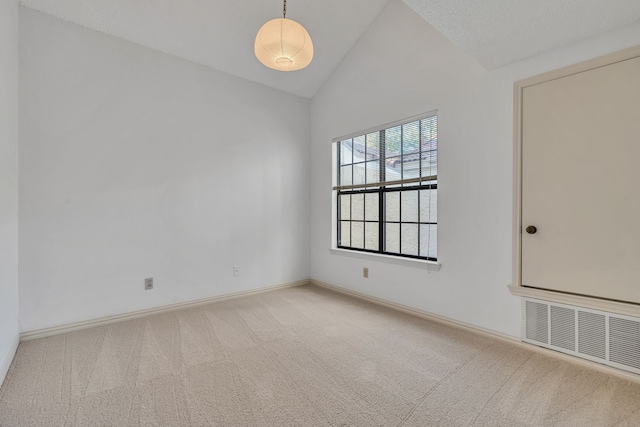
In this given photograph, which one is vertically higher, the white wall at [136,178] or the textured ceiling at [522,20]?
the textured ceiling at [522,20]

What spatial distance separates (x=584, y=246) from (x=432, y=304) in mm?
1304

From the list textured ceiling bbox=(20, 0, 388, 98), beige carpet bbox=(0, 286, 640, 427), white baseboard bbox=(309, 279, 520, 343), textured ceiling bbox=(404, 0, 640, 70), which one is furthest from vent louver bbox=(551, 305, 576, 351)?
textured ceiling bbox=(20, 0, 388, 98)

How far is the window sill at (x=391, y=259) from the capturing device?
287cm

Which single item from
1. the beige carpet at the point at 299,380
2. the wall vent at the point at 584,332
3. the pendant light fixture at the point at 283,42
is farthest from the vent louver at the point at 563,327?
the pendant light fixture at the point at 283,42

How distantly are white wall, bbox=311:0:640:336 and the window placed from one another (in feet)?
0.50

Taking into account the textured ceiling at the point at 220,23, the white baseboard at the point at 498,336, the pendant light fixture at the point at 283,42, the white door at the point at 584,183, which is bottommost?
the white baseboard at the point at 498,336

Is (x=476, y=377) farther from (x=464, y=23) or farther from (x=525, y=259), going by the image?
(x=464, y=23)

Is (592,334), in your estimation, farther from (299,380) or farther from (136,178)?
(136,178)

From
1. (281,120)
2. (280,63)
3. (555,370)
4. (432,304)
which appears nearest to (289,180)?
(281,120)

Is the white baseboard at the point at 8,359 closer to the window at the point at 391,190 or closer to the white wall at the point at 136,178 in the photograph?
the white wall at the point at 136,178

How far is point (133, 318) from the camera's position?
292cm

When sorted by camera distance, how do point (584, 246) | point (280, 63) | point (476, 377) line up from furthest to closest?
point (280, 63) → point (584, 246) → point (476, 377)

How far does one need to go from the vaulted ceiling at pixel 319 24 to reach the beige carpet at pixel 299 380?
90.7 inches

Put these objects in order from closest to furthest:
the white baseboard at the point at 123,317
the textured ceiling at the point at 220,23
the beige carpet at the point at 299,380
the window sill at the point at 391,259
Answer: the beige carpet at the point at 299,380, the white baseboard at the point at 123,317, the textured ceiling at the point at 220,23, the window sill at the point at 391,259
